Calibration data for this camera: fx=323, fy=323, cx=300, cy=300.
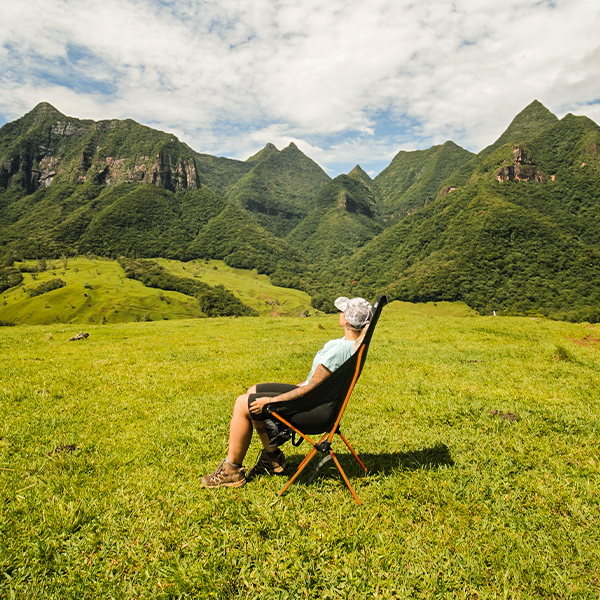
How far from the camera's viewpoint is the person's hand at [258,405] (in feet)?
14.1

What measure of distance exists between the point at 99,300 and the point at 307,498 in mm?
144939

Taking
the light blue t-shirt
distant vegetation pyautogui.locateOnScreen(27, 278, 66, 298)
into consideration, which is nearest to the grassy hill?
distant vegetation pyautogui.locateOnScreen(27, 278, 66, 298)

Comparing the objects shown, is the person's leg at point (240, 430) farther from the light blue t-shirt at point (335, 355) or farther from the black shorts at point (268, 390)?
the light blue t-shirt at point (335, 355)

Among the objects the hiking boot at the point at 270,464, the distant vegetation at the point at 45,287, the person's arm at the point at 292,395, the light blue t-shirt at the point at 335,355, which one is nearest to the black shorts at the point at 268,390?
the person's arm at the point at 292,395

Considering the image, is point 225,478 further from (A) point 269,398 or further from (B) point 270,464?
(A) point 269,398

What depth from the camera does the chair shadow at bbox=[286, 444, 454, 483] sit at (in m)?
5.07

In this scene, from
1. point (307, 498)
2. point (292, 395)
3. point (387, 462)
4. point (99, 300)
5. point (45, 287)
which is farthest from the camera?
point (45, 287)

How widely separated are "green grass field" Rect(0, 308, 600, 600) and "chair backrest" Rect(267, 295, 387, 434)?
1000 millimetres

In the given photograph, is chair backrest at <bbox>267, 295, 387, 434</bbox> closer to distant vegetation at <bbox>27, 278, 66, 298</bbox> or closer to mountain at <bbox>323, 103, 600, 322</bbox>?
mountain at <bbox>323, 103, 600, 322</bbox>

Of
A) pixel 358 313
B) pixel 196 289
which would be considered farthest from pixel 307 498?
pixel 196 289

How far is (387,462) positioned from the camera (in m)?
5.32

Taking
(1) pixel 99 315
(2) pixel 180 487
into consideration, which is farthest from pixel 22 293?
(2) pixel 180 487

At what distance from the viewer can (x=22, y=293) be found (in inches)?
5074

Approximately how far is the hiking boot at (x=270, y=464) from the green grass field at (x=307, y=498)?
17 centimetres
